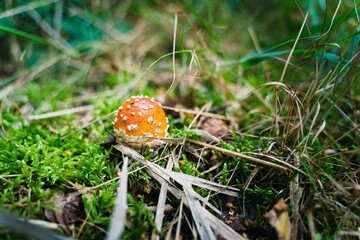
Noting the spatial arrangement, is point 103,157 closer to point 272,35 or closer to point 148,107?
point 148,107

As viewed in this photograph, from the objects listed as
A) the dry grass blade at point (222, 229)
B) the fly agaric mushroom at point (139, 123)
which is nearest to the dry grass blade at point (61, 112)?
the fly agaric mushroom at point (139, 123)

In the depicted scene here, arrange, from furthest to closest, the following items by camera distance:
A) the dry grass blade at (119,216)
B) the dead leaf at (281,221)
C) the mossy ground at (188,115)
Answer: the mossy ground at (188,115) < the dead leaf at (281,221) < the dry grass blade at (119,216)

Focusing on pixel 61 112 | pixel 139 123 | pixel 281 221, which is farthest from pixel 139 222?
pixel 61 112

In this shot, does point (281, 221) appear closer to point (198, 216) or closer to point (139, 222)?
point (198, 216)

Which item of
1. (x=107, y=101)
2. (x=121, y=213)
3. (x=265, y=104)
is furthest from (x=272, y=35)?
(x=121, y=213)

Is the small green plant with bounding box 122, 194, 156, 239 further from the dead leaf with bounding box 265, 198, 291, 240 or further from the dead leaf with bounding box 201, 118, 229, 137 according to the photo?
the dead leaf with bounding box 201, 118, 229, 137

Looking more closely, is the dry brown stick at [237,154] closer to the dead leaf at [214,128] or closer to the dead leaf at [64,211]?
the dead leaf at [214,128]
